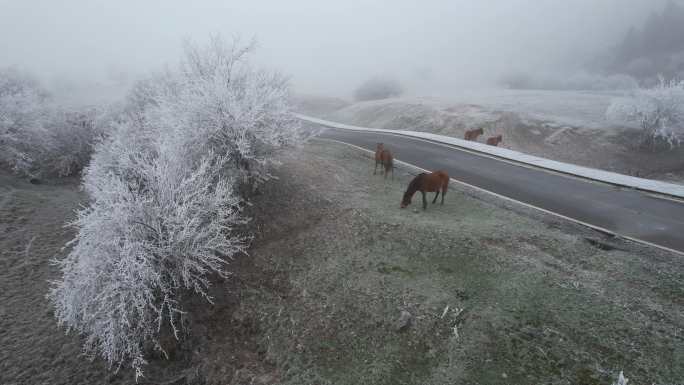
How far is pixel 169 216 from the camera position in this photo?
1029 centimetres

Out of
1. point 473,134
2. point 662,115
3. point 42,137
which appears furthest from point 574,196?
point 42,137

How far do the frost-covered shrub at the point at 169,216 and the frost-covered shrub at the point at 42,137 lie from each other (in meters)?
9.55

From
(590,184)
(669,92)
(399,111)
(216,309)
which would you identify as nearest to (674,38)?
(669,92)

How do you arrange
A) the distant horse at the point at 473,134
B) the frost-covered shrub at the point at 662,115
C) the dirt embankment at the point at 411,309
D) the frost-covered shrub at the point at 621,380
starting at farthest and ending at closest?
1. the distant horse at the point at 473,134
2. the frost-covered shrub at the point at 662,115
3. the dirt embankment at the point at 411,309
4. the frost-covered shrub at the point at 621,380

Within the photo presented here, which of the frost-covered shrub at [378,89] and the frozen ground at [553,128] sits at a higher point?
the frost-covered shrub at [378,89]

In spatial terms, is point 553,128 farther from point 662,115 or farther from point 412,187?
point 412,187

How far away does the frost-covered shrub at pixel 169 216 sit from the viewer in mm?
9281

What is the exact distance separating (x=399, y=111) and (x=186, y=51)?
3070 centimetres

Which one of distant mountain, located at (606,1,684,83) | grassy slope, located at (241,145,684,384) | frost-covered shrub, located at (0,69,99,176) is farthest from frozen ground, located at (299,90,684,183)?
distant mountain, located at (606,1,684,83)

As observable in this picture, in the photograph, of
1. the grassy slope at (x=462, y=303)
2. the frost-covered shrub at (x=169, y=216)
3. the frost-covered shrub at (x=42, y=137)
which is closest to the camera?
the grassy slope at (x=462, y=303)

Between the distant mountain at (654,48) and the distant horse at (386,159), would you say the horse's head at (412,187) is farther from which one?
the distant mountain at (654,48)

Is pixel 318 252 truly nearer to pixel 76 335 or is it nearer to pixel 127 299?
pixel 127 299

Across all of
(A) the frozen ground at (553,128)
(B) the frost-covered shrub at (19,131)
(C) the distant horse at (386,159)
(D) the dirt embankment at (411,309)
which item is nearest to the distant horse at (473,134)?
(A) the frozen ground at (553,128)

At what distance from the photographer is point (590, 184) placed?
17.0m
